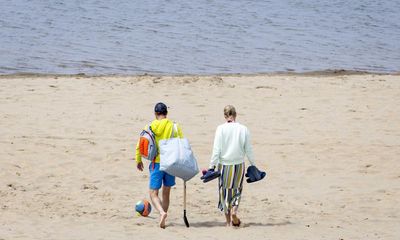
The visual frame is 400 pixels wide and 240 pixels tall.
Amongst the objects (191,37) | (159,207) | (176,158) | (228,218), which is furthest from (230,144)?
(191,37)

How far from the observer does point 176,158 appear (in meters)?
10.4

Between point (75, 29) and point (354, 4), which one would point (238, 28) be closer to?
point (75, 29)

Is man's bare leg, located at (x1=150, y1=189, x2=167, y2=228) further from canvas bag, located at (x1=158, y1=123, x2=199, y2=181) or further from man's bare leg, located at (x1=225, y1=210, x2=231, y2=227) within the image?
man's bare leg, located at (x1=225, y1=210, x2=231, y2=227)

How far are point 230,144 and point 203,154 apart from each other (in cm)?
415

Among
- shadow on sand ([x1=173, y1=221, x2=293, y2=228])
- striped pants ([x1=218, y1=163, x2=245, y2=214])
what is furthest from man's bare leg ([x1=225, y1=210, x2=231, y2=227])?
shadow on sand ([x1=173, y1=221, x2=293, y2=228])

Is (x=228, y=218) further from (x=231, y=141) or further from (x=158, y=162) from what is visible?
(x=158, y=162)

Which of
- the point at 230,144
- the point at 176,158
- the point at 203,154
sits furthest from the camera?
the point at 203,154

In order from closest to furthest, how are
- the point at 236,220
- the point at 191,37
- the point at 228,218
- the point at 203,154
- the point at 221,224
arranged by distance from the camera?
the point at 236,220 → the point at 228,218 → the point at 221,224 → the point at 203,154 → the point at 191,37

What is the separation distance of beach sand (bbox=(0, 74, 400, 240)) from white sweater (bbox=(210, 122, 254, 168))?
0.88m

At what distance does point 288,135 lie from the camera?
16125 millimetres

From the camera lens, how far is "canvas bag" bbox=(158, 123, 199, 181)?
10.4 m

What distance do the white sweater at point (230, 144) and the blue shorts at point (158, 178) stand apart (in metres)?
0.59

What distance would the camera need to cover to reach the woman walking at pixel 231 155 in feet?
34.6

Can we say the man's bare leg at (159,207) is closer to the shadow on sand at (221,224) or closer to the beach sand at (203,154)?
the beach sand at (203,154)
